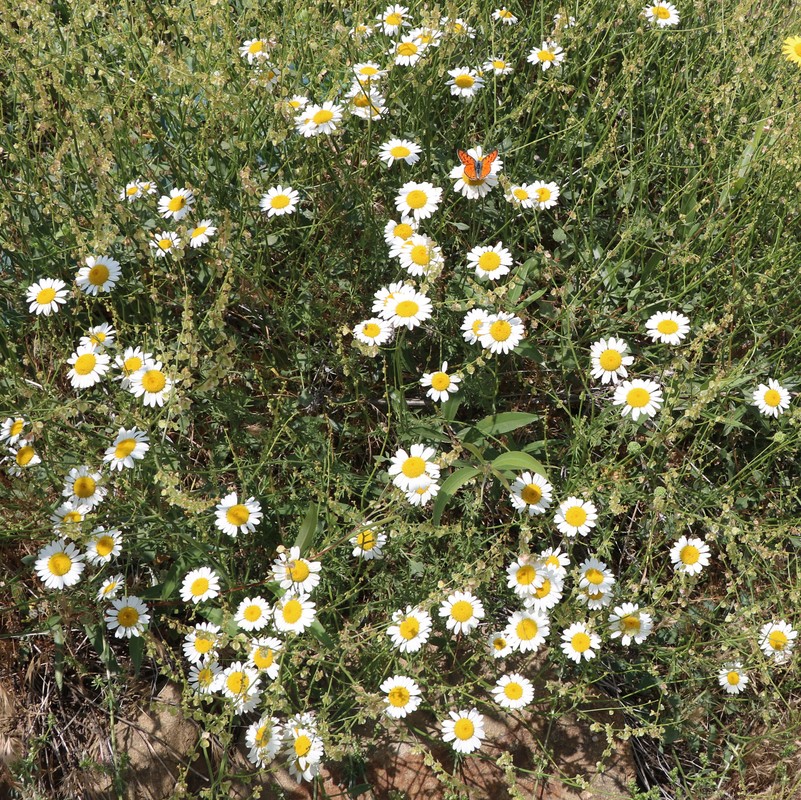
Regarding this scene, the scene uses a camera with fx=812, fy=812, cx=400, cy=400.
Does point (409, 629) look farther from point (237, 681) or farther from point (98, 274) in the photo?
point (98, 274)

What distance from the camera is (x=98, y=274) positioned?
105 inches

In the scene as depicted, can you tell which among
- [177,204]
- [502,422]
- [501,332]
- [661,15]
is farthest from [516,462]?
[661,15]

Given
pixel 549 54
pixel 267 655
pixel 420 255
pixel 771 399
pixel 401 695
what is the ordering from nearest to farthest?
pixel 267 655 → pixel 401 695 → pixel 420 255 → pixel 771 399 → pixel 549 54

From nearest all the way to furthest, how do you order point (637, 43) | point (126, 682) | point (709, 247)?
1. point (126, 682)
2. point (709, 247)
3. point (637, 43)

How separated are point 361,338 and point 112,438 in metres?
0.85

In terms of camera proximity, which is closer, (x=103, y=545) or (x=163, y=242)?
(x=103, y=545)

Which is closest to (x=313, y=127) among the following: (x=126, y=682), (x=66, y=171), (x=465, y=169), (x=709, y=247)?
(x=465, y=169)

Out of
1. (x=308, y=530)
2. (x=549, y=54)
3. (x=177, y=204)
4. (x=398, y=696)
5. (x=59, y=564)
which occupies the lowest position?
(x=59, y=564)

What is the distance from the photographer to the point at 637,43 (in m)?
3.13

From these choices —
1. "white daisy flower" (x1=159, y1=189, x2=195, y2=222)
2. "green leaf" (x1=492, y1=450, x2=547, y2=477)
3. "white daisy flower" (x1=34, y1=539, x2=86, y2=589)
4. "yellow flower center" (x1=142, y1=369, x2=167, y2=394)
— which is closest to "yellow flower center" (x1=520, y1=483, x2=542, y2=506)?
"green leaf" (x1=492, y1=450, x2=547, y2=477)

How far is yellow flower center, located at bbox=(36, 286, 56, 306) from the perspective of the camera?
270cm

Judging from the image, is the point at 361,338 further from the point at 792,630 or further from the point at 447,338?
the point at 792,630

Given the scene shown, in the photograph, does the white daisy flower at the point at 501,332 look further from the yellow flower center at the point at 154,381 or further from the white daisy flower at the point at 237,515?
the yellow flower center at the point at 154,381

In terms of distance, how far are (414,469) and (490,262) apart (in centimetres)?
77
